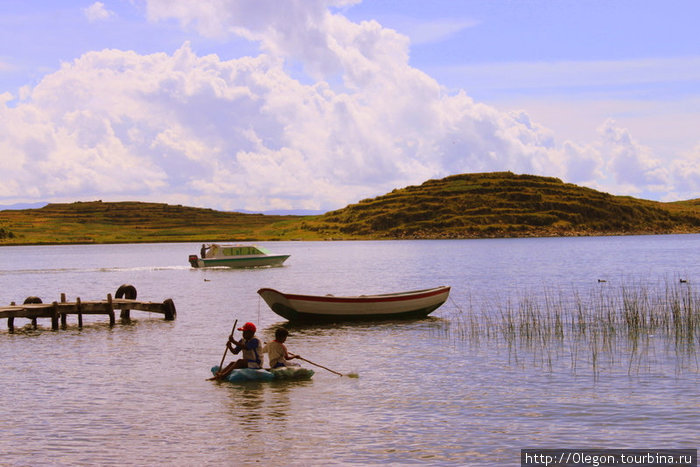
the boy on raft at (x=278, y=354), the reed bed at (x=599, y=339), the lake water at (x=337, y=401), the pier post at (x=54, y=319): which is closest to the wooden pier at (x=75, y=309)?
the pier post at (x=54, y=319)

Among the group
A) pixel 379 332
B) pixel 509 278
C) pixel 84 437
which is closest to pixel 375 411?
pixel 84 437

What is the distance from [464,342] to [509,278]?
140 ft

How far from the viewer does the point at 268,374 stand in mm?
22891

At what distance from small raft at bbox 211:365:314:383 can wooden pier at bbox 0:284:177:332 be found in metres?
18.0

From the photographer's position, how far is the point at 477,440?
16266 millimetres

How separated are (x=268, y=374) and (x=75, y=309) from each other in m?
19.8

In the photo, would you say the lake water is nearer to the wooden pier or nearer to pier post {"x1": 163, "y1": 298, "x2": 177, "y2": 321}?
the wooden pier

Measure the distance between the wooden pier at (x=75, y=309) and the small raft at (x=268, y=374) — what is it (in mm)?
18038

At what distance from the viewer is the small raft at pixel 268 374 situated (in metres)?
22.7

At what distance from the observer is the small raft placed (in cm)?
2273

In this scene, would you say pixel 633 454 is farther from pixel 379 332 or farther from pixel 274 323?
pixel 274 323

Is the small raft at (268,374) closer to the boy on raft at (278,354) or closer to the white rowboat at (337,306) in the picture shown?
the boy on raft at (278,354)

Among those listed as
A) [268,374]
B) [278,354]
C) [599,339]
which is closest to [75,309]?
[278,354]

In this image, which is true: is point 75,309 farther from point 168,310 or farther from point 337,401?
point 337,401
